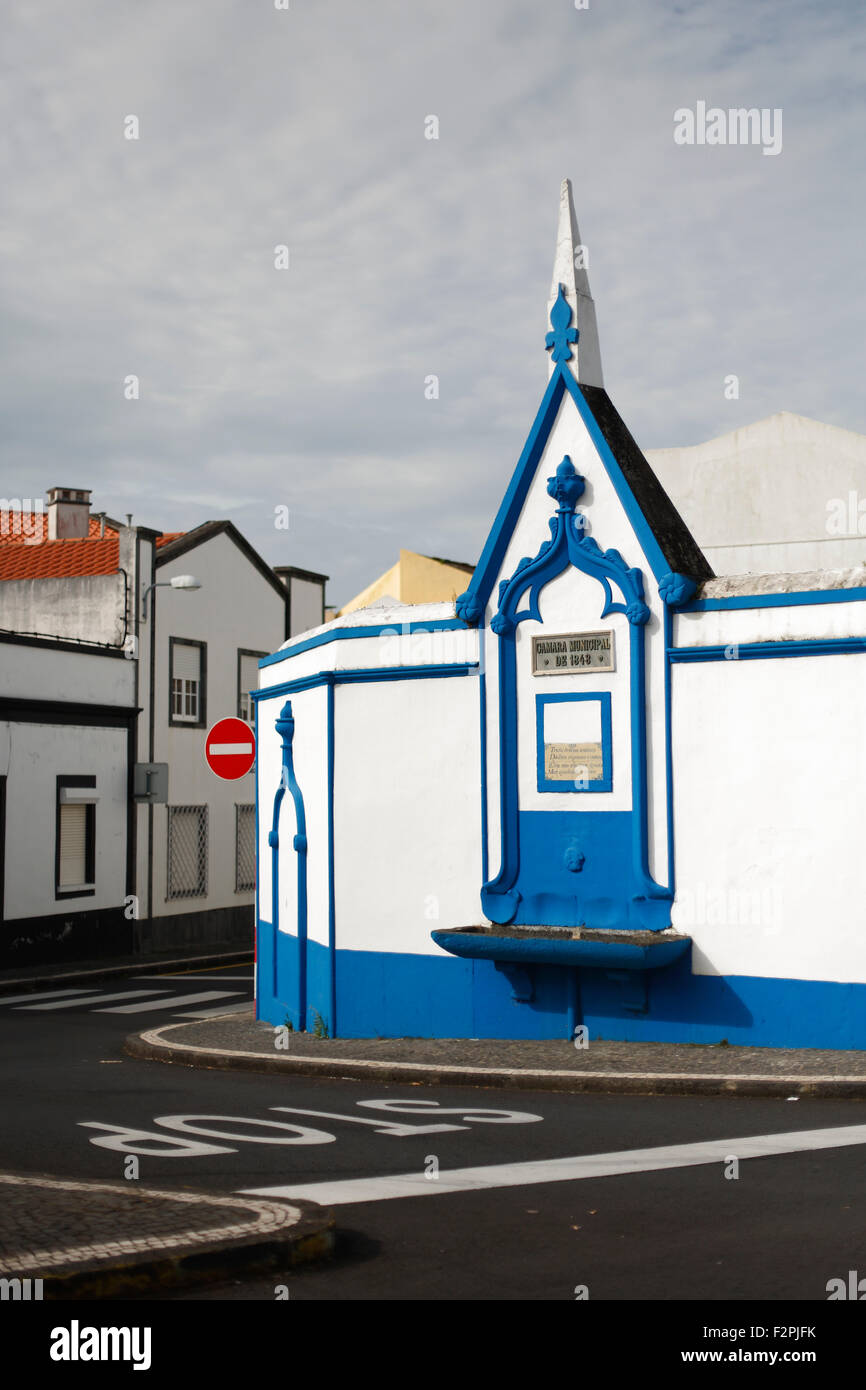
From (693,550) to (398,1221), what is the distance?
23.3ft

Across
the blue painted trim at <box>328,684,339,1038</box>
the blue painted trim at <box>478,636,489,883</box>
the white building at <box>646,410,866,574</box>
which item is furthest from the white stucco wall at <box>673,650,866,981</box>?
the white building at <box>646,410,866,574</box>

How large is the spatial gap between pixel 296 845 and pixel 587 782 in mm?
3322

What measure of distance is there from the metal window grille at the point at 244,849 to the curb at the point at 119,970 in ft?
8.93

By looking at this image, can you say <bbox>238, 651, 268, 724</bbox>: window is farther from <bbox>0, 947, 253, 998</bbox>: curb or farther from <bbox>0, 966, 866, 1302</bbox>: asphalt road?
<bbox>0, 966, 866, 1302</bbox>: asphalt road

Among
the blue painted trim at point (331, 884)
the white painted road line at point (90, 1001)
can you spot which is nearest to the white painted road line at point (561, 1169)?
the blue painted trim at point (331, 884)

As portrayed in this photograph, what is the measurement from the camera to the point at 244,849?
30.0 metres

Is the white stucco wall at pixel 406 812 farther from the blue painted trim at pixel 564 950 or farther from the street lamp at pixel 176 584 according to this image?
the street lamp at pixel 176 584

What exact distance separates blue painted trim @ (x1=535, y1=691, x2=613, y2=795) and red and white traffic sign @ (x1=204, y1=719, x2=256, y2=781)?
4.02 m

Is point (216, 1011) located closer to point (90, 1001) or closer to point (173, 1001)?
point (173, 1001)

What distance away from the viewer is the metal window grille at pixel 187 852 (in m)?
27.8
